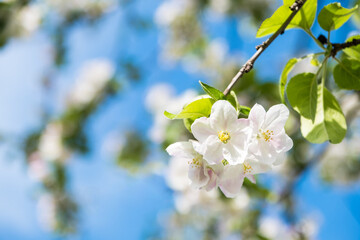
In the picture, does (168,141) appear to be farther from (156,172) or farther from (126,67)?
(126,67)

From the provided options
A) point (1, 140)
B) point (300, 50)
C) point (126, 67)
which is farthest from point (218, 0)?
point (1, 140)

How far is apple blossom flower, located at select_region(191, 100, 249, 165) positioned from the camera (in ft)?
1.18

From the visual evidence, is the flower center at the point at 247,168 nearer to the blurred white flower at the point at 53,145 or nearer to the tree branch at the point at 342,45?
the tree branch at the point at 342,45

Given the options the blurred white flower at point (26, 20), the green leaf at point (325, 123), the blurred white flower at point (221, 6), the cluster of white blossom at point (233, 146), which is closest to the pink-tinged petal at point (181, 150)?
the cluster of white blossom at point (233, 146)

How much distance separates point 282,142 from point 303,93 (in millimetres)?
100

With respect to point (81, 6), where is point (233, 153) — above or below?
below

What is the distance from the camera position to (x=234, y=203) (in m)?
1.41

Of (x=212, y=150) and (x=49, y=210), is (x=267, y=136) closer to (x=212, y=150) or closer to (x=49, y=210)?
(x=212, y=150)

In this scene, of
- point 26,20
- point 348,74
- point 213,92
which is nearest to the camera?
point 213,92

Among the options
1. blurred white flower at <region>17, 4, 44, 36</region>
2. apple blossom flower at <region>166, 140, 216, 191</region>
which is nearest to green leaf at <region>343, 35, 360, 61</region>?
apple blossom flower at <region>166, 140, 216, 191</region>

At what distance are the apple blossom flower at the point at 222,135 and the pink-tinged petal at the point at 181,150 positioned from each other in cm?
2

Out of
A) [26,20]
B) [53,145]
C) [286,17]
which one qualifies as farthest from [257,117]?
[53,145]

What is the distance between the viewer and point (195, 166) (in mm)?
385

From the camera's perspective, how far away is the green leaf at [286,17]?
0.40 m
